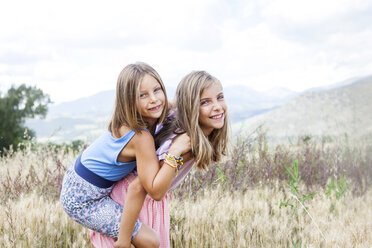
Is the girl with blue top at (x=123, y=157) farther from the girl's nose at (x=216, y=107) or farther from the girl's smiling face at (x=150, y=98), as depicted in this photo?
the girl's nose at (x=216, y=107)

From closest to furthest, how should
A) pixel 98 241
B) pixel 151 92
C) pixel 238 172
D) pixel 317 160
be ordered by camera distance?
pixel 151 92 < pixel 98 241 < pixel 238 172 < pixel 317 160

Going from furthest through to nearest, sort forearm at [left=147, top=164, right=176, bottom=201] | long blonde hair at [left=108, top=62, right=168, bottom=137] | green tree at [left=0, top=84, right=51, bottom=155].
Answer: green tree at [left=0, top=84, right=51, bottom=155]
long blonde hair at [left=108, top=62, right=168, bottom=137]
forearm at [left=147, top=164, right=176, bottom=201]

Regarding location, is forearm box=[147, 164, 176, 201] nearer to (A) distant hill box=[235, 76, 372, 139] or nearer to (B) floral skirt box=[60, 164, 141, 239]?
(B) floral skirt box=[60, 164, 141, 239]

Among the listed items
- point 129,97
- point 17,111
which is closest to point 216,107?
point 129,97

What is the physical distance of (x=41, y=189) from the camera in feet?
13.2

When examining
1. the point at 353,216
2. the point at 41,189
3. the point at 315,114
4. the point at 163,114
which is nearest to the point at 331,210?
the point at 353,216

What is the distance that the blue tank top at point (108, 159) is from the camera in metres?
2.41

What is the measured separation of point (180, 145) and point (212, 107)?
0.37 m

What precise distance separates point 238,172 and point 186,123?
2.67m

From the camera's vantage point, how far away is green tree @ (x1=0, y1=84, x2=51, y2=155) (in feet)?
33.2

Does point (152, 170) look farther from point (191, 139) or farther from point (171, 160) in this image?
point (191, 139)

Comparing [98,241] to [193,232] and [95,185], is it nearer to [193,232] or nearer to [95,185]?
[95,185]

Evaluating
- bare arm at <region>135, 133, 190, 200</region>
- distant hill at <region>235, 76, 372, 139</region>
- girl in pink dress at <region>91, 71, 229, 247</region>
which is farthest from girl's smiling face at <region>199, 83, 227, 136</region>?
distant hill at <region>235, 76, 372, 139</region>

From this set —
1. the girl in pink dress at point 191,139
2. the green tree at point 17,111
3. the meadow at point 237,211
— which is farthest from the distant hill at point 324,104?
the girl in pink dress at point 191,139
